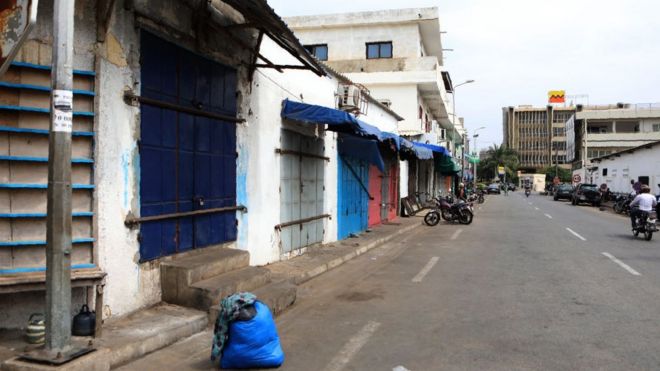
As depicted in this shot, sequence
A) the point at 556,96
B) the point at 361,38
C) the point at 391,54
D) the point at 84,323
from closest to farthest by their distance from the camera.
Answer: the point at 84,323 → the point at 391,54 → the point at 361,38 → the point at 556,96

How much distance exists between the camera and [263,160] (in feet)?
31.4

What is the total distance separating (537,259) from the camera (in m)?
11.2

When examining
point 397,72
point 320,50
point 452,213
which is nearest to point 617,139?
point 397,72

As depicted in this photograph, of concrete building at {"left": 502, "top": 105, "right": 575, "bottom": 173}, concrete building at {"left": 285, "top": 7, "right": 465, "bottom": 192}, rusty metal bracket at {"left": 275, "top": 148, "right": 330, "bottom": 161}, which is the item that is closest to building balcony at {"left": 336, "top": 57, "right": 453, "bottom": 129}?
concrete building at {"left": 285, "top": 7, "right": 465, "bottom": 192}

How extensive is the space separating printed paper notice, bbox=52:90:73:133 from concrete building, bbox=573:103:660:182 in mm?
69885

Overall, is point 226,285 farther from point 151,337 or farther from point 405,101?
point 405,101

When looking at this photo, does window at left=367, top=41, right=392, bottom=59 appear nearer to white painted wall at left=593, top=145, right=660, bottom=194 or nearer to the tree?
white painted wall at left=593, top=145, right=660, bottom=194

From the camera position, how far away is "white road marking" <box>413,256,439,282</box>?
9.27 metres

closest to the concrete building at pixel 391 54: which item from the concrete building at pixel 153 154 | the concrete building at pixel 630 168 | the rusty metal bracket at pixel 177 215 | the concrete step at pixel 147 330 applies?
the concrete building at pixel 630 168

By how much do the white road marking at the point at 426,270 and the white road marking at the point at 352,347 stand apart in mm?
3125

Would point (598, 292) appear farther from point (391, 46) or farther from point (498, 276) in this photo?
point (391, 46)

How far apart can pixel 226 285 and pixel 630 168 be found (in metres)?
42.3

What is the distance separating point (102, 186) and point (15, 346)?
1.76 m

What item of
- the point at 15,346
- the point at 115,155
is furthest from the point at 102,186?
the point at 15,346
